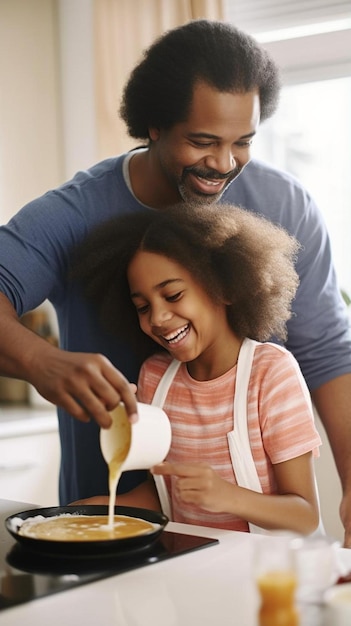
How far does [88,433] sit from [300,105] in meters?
1.96

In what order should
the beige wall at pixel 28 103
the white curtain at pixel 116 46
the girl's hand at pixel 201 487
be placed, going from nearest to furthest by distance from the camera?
the girl's hand at pixel 201 487, the white curtain at pixel 116 46, the beige wall at pixel 28 103

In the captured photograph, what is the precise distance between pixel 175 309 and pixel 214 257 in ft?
0.52

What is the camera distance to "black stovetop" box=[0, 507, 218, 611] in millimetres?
1189

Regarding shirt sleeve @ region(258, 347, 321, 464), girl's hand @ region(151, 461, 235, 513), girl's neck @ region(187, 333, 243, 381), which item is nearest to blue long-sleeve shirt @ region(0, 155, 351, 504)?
girl's neck @ region(187, 333, 243, 381)

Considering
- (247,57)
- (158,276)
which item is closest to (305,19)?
(247,57)

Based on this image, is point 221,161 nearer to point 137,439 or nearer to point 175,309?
point 175,309

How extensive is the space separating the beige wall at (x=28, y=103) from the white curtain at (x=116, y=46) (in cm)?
30

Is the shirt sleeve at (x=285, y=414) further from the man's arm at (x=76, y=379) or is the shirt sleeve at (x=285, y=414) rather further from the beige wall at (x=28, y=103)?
the beige wall at (x=28, y=103)

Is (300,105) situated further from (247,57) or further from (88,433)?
(88,433)

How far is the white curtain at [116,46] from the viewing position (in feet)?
12.5

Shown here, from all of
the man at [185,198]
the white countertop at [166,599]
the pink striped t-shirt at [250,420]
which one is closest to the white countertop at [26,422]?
the man at [185,198]

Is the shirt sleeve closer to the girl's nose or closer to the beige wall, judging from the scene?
the girl's nose

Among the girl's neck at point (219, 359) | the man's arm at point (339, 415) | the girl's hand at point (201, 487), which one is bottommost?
the man's arm at point (339, 415)

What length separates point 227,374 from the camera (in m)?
1.86
